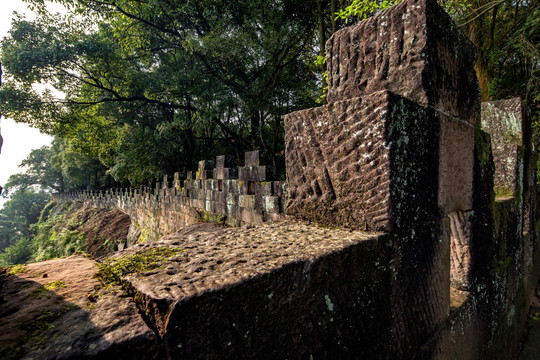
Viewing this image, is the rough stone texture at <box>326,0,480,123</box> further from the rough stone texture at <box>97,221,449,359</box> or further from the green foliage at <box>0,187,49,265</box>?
the green foliage at <box>0,187,49,265</box>

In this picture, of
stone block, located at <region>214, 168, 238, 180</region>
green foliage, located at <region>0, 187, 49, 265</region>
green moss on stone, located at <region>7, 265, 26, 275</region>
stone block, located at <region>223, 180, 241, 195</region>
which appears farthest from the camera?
green foliage, located at <region>0, 187, 49, 265</region>

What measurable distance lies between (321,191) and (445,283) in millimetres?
858

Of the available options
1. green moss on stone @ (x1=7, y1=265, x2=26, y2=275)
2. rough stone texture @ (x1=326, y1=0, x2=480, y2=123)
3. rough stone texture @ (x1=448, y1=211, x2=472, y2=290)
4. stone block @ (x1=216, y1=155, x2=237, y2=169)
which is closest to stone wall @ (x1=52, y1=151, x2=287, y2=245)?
stone block @ (x1=216, y1=155, x2=237, y2=169)

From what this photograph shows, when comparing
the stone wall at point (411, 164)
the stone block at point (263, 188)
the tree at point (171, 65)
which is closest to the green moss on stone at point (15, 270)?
the stone wall at point (411, 164)

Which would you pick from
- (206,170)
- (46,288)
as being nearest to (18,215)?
(206,170)

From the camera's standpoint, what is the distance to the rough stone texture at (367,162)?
112 cm

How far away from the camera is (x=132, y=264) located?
33.9 inches

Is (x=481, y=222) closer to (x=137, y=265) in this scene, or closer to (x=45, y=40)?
(x=137, y=265)

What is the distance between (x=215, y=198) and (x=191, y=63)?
17.5 feet

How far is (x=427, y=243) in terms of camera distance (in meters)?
1.32

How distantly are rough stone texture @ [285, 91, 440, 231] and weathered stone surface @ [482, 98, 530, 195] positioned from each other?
2.04 meters

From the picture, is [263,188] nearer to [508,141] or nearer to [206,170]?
[206,170]

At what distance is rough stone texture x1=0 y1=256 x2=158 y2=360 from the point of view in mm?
515

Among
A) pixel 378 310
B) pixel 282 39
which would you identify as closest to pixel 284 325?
pixel 378 310
